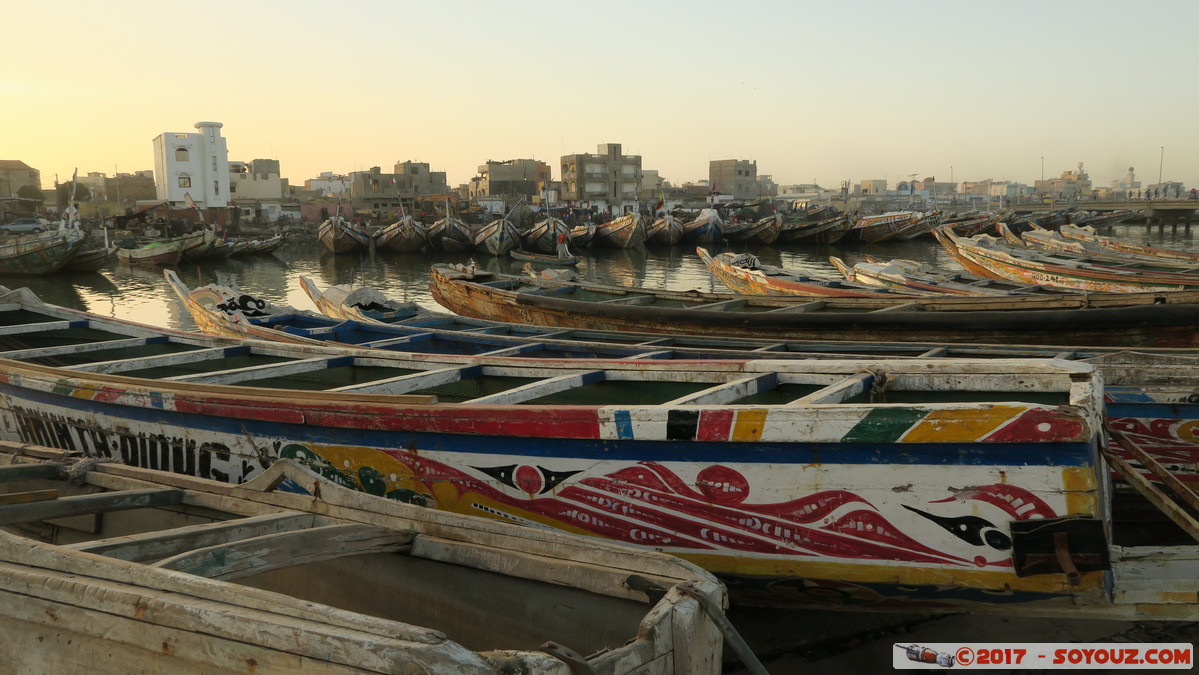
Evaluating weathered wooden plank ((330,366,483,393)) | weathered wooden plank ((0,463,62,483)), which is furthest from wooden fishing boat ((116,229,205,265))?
weathered wooden plank ((0,463,62,483))

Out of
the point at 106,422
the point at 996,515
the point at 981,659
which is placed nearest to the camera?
the point at 996,515

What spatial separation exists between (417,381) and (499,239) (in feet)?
122

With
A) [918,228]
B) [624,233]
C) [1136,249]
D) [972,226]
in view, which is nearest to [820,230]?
[918,228]

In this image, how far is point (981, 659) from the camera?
4035 mm

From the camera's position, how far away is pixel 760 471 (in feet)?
12.3

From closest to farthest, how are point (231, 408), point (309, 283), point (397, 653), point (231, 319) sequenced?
point (397, 653) → point (231, 408) → point (231, 319) → point (309, 283)

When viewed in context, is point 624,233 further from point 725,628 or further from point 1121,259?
point 725,628

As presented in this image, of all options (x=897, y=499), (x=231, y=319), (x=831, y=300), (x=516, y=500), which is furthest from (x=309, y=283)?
(x=897, y=499)

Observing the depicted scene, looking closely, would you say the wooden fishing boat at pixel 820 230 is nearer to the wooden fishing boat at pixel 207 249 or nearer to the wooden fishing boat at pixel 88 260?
the wooden fishing boat at pixel 207 249

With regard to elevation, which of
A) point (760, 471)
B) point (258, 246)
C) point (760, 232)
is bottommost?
point (760, 471)

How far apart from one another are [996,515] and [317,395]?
133 inches

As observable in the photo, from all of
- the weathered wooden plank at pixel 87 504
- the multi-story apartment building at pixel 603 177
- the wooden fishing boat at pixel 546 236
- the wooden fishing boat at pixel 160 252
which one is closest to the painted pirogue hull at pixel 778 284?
the weathered wooden plank at pixel 87 504

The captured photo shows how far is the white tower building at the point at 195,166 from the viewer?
62.2 m

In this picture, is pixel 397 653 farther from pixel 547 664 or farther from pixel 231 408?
pixel 231 408
